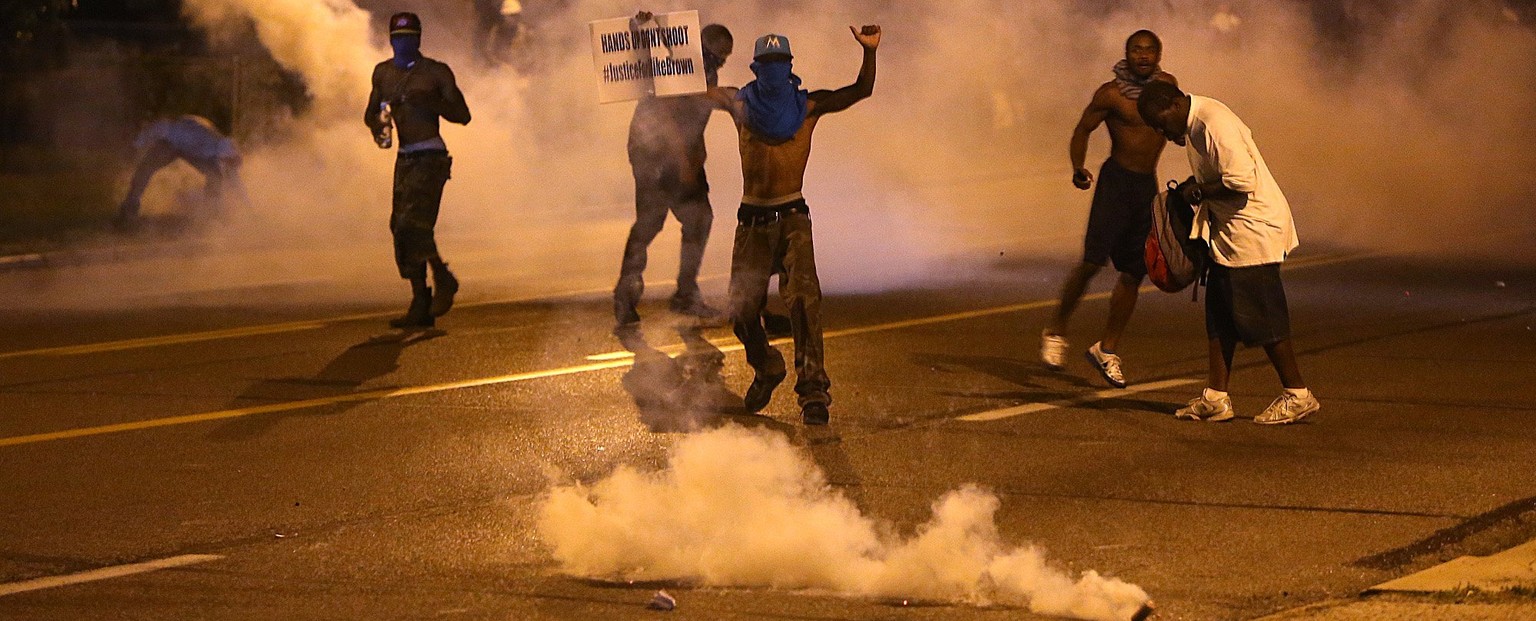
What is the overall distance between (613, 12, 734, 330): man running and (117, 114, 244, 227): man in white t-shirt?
359 inches

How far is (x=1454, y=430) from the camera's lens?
791cm

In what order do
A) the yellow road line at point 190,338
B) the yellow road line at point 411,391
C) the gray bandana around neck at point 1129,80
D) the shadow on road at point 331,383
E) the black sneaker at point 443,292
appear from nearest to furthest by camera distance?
1. the yellow road line at point 411,391
2. the shadow on road at point 331,383
3. the gray bandana around neck at point 1129,80
4. the yellow road line at point 190,338
5. the black sneaker at point 443,292

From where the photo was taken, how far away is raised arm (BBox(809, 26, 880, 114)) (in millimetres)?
8180

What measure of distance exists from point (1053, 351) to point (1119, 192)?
0.82m

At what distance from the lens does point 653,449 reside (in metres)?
7.73

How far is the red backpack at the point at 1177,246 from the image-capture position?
8.06 meters

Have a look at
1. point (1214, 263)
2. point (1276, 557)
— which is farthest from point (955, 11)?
point (1276, 557)

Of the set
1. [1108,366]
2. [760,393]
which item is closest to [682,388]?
[760,393]

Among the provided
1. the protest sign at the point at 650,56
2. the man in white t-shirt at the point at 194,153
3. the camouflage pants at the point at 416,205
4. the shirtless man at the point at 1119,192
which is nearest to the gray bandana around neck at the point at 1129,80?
the shirtless man at the point at 1119,192

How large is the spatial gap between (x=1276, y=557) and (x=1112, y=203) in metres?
3.40

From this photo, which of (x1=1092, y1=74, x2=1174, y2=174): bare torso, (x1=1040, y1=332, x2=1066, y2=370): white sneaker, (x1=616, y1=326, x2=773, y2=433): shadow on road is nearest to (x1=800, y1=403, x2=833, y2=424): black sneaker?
(x1=616, y1=326, x2=773, y2=433): shadow on road

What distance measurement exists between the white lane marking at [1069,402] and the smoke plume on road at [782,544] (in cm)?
181

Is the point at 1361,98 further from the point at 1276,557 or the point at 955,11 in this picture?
the point at 1276,557

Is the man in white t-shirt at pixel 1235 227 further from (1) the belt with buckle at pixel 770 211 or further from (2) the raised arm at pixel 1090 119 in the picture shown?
(1) the belt with buckle at pixel 770 211
